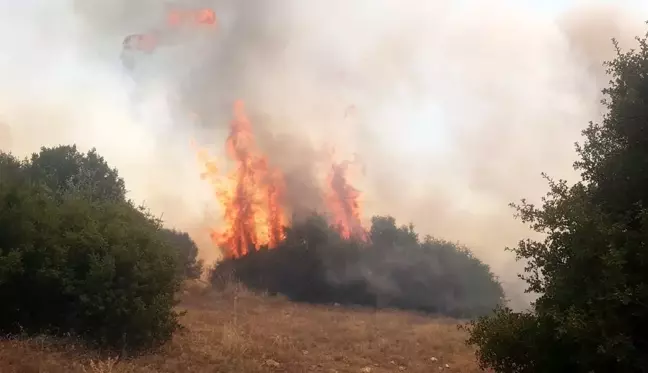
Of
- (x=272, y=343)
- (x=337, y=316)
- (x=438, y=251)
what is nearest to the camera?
(x=272, y=343)

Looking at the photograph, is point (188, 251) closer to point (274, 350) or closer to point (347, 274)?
point (347, 274)

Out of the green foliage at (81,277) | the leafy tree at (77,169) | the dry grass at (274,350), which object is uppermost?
the leafy tree at (77,169)

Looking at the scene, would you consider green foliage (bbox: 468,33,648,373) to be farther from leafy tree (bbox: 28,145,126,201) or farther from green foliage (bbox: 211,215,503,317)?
leafy tree (bbox: 28,145,126,201)

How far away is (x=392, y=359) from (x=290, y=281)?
20795 mm

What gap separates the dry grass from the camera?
36.2 feet

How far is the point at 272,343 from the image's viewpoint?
15195 mm

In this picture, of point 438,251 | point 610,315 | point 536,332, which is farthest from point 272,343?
point 438,251

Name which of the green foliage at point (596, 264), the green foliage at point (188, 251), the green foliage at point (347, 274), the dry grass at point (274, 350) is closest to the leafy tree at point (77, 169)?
the green foliage at point (188, 251)

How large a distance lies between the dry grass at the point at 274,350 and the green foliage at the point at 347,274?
35.1 feet

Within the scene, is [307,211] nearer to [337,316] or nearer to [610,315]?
[337,316]

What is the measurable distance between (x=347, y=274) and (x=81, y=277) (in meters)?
23.5

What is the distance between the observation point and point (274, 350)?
1416 cm

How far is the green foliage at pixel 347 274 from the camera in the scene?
3497cm

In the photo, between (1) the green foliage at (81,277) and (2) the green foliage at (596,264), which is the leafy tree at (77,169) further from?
(2) the green foliage at (596,264)
